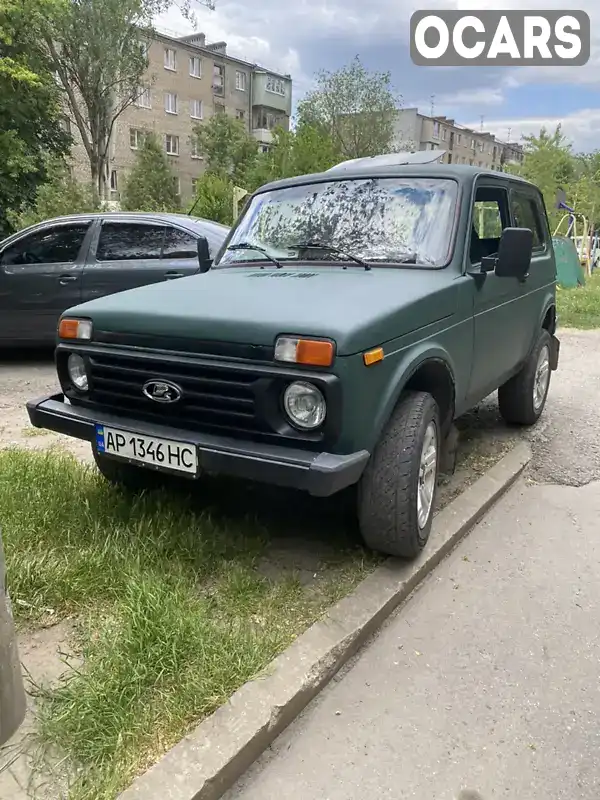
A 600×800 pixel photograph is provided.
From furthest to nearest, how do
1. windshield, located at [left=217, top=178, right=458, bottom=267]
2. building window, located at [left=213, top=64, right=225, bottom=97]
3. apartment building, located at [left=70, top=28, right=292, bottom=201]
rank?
building window, located at [left=213, top=64, right=225, bottom=97] → apartment building, located at [left=70, top=28, right=292, bottom=201] → windshield, located at [left=217, top=178, right=458, bottom=267]

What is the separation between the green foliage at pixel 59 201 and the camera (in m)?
16.8

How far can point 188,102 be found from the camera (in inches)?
1794

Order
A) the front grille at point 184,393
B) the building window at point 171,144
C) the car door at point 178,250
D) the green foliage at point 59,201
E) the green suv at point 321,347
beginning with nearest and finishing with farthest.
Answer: the green suv at point 321,347 < the front grille at point 184,393 < the car door at point 178,250 < the green foliage at point 59,201 < the building window at point 171,144

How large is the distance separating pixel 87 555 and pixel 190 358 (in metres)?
1.03

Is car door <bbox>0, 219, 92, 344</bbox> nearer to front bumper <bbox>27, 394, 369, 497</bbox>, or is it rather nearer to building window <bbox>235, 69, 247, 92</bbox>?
front bumper <bbox>27, 394, 369, 497</bbox>

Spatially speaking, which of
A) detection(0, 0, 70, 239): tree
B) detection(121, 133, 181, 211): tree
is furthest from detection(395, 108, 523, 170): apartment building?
detection(0, 0, 70, 239): tree

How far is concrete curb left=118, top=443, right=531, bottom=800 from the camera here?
200cm

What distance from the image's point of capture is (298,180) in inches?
169

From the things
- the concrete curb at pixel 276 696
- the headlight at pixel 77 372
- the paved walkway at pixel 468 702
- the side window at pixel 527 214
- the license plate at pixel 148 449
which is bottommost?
the paved walkway at pixel 468 702

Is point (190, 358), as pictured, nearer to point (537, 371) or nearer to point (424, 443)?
point (424, 443)

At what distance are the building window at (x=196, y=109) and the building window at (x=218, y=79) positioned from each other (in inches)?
86.9

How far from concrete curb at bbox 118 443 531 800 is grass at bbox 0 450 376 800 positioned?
0.06 meters

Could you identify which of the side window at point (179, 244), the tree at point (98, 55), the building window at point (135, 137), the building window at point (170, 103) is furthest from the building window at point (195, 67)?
the side window at point (179, 244)

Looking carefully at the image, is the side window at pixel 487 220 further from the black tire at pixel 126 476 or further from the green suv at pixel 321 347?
the black tire at pixel 126 476
